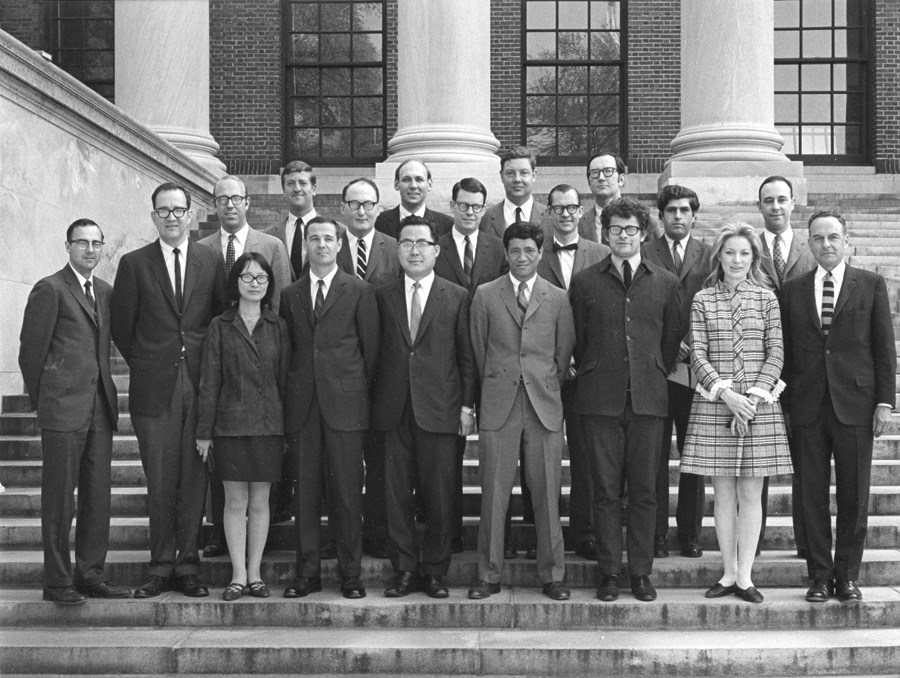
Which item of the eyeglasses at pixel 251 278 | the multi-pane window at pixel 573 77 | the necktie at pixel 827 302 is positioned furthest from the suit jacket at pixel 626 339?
the multi-pane window at pixel 573 77

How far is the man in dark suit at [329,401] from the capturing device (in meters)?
6.44

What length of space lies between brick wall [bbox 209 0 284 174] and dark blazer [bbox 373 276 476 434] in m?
12.7

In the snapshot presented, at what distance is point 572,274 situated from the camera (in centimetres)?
702

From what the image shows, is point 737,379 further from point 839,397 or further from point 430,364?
point 430,364

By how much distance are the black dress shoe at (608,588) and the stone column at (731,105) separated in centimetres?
742

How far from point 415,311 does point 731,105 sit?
25.9 ft

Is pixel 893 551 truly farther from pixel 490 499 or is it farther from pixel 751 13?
pixel 751 13

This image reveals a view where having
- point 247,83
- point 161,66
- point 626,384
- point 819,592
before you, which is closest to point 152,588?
A: point 626,384

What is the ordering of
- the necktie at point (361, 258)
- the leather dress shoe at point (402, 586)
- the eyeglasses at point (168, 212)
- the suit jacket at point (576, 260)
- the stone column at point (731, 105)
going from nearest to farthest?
1. the leather dress shoe at point (402, 586)
2. the eyeglasses at point (168, 212)
3. the suit jacket at point (576, 260)
4. the necktie at point (361, 258)
5. the stone column at point (731, 105)

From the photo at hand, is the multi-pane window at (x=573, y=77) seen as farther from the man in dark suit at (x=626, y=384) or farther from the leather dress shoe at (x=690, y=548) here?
the leather dress shoe at (x=690, y=548)

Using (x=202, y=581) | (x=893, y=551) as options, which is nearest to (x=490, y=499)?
(x=202, y=581)

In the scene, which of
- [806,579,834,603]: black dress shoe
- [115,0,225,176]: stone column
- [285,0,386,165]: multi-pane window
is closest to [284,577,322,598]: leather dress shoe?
[806,579,834,603]: black dress shoe

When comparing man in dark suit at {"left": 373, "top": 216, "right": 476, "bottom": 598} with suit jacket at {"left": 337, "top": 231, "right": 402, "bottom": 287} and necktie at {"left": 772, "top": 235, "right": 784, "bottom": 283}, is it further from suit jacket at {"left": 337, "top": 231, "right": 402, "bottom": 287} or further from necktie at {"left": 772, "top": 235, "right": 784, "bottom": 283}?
necktie at {"left": 772, "top": 235, "right": 784, "bottom": 283}

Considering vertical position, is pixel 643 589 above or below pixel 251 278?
below
